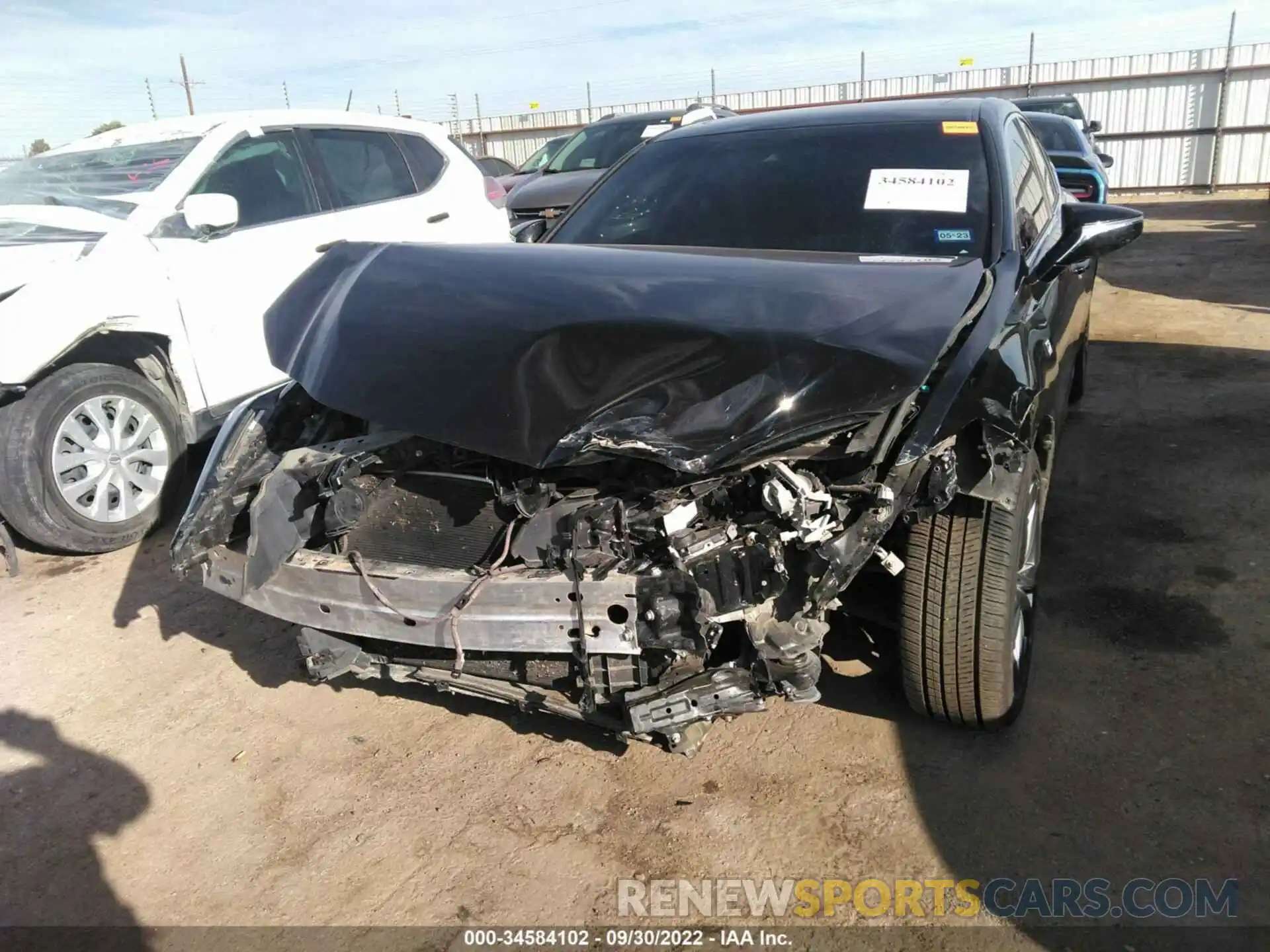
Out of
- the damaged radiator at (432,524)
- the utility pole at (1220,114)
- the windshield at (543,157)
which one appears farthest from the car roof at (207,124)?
the utility pole at (1220,114)

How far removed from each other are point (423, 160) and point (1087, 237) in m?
4.32

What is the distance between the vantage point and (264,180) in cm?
489

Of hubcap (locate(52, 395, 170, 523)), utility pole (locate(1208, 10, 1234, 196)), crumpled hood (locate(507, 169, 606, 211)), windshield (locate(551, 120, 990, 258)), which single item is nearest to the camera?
windshield (locate(551, 120, 990, 258))

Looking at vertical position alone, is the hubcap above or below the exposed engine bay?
below

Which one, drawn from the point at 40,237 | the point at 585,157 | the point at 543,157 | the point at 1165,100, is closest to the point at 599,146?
the point at 585,157

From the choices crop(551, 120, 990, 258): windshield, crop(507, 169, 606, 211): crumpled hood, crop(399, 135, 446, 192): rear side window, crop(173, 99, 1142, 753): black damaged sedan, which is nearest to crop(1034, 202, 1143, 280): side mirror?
crop(173, 99, 1142, 753): black damaged sedan

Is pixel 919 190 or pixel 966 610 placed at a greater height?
pixel 919 190

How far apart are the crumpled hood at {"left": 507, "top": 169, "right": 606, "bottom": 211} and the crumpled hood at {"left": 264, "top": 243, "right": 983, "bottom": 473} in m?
5.84

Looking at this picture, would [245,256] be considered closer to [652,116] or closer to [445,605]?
[445,605]

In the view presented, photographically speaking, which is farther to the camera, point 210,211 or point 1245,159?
point 1245,159

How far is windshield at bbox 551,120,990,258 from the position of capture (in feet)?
9.82

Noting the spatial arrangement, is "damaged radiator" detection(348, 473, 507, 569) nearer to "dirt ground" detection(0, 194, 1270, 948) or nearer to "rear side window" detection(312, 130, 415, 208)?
"dirt ground" detection(0, 194, 1270, 948)

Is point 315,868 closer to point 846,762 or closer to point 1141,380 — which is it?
point 846,762

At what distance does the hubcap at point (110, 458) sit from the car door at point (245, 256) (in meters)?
0.33
